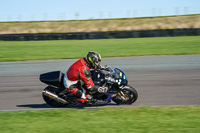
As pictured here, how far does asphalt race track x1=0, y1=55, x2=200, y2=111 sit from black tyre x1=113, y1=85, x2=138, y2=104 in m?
0.20

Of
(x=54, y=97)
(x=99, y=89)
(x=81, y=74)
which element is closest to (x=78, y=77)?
(x=81, y=74)

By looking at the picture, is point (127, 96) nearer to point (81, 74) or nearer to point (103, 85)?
point (103, 85)

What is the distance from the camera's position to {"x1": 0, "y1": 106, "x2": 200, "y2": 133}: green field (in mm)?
6055

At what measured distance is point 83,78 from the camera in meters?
7.98

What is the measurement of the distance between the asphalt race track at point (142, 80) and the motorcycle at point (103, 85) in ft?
1.16

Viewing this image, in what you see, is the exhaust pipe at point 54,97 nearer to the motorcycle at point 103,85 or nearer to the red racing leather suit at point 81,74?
the motorcycle at point 103,85

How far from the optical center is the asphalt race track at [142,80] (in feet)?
29.6

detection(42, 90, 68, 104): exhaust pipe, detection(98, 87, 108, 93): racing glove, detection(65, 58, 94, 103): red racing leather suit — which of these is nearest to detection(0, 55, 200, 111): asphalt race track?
detection(42, 90, 68, 104): exhaust pipe

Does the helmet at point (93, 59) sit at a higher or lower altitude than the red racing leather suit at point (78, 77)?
higher

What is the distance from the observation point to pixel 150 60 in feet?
54.9

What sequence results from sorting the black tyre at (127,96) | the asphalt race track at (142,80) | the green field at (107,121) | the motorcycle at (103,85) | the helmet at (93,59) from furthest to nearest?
the asphalt race track at (142,80)
the black tyre at (127,96)
the motorcycle at (103,85)
the helmet at (93,59)
the green field at (107,121)

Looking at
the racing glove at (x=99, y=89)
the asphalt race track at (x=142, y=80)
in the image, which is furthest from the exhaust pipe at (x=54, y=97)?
the racing glove at (x=99, y=89)

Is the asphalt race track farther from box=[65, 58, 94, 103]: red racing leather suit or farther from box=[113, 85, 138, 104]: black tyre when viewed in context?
box=[65, 58, 94, 103]: red racing leather suit

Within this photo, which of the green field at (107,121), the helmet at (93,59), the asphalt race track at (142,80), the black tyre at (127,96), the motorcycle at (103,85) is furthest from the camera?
the asphalt race track at (142,80)
